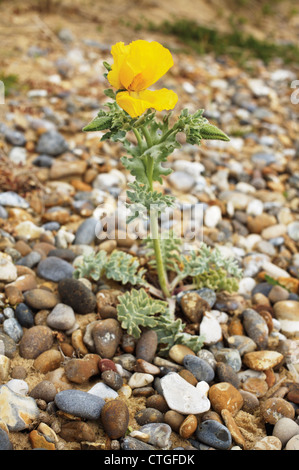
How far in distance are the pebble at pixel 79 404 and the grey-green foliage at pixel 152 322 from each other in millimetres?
466

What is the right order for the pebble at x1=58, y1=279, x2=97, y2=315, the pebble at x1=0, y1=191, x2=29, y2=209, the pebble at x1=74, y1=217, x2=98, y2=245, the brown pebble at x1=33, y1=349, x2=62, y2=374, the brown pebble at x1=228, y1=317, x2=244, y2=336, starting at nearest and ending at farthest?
the brown pebble at x1=33, y1=349, x2=62, y2=374
the pebble at x1=58, y1=279, x2=97, y2=315
the brown pebble at x1=228, y1=317, x2=244, y2=336
the pebble at x1=74, y1=217, x2=98, y2=245
the pebble at x1=0, y1=191, x2=29, y2=209

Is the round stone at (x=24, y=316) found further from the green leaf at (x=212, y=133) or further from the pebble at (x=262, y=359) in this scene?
the green leaf at (x=212, y=133)

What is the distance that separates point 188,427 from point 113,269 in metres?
1.10

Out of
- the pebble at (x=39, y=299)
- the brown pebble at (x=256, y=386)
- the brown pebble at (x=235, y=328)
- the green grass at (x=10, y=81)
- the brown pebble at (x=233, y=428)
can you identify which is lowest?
the brown pebble at (x=256, y=386)

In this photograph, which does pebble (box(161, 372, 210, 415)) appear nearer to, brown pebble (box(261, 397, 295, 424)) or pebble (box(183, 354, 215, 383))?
pebble (box(183, 354, 215, 383))

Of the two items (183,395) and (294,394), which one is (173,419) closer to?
(183,395)

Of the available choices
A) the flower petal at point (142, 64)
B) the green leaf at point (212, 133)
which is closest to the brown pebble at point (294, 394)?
the green leaf at point (212, 133)

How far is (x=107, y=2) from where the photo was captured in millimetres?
7203

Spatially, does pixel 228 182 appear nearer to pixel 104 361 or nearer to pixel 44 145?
pixel 44 145

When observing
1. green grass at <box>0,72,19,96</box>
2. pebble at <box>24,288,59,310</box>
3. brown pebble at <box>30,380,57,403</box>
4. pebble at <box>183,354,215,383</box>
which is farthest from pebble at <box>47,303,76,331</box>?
green grass at <box>0,72,19,96</box>

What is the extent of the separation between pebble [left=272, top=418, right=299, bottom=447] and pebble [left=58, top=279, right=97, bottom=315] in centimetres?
123

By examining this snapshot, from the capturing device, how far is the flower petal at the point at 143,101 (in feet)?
6.63

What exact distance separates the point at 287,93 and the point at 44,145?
3.65 metres

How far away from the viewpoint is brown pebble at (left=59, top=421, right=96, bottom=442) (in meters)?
2.14
